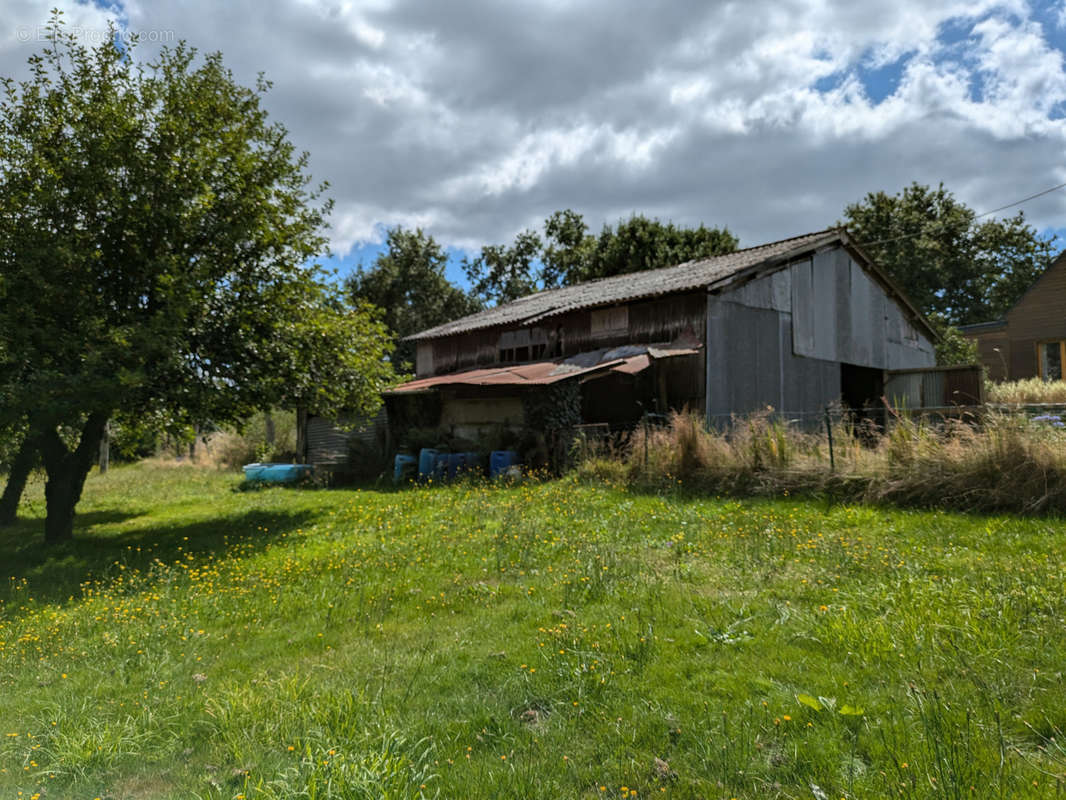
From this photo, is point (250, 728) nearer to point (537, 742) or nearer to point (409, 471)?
point (537, 742)

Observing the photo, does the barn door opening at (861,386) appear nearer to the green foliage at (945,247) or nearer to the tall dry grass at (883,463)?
the tall dry grass at (883,463)

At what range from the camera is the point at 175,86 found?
1084 centimetres

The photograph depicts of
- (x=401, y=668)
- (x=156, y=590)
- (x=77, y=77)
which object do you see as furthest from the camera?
(x=77, y=77)

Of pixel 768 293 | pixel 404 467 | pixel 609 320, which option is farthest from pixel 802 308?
pixel 404 467

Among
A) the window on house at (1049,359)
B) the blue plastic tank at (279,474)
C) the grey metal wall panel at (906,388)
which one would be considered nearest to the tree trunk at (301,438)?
the blue plastic tank at (279,474)

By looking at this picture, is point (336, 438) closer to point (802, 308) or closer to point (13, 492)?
point (13, 492)

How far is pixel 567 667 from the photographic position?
13.9 ft

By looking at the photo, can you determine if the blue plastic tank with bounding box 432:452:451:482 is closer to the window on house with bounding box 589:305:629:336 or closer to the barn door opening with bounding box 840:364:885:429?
the window on house with bounding box 589:305:629:336

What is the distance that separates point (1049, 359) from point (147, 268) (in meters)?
35.0

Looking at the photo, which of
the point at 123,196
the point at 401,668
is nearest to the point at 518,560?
the point at 401,668

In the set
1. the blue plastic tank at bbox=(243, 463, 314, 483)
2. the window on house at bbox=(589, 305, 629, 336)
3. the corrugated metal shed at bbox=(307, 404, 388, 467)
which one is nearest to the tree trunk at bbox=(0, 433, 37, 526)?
the blue plastic tank at bbox=(243, 463, 314, 483)

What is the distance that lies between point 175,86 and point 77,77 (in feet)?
4.95

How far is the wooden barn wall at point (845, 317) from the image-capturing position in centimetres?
1925

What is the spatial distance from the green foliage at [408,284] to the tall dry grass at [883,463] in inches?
1103
